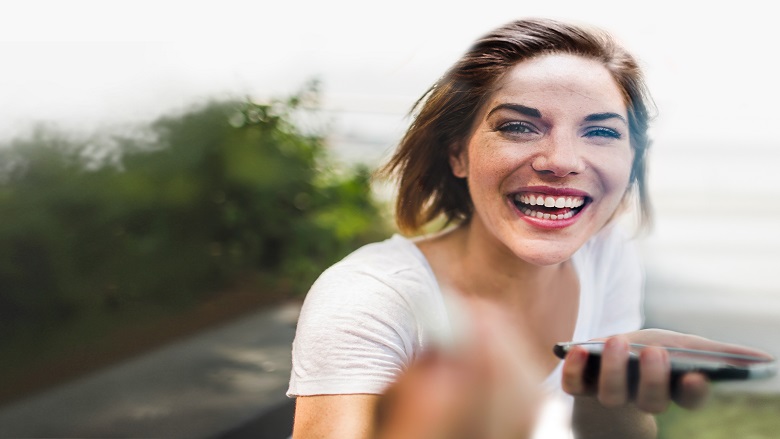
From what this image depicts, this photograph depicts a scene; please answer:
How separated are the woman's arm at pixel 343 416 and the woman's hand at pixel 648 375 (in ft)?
1.16

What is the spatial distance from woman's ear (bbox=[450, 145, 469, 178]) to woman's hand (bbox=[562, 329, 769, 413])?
1.18ft

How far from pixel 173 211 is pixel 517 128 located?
5.06 ft

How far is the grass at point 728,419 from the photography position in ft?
4.34

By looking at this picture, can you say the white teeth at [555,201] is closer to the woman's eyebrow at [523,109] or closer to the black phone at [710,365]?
the woman's eyebrow at [523,109]

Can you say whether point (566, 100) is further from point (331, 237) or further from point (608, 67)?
point (331, 237)

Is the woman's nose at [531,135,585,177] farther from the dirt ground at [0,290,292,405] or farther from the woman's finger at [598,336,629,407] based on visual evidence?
the dirt ground at [0,290,292,405]

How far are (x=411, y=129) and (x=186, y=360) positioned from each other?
179 cm

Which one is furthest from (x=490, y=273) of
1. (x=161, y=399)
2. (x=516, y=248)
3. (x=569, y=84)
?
(x=161, y=399)

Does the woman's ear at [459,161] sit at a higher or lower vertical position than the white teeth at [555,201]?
higher

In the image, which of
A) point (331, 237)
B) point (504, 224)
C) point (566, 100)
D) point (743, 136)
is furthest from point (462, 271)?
point (331, 237)

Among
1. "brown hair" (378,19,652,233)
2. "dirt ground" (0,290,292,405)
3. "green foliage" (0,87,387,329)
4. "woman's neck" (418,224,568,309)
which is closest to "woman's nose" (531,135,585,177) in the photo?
"brown hair" (378,19,652,233)

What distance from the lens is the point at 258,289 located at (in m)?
2.24

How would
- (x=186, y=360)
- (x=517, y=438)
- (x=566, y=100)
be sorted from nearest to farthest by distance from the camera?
(x=566, y=100)
(x=517, y=438)
(x=186, y=360)

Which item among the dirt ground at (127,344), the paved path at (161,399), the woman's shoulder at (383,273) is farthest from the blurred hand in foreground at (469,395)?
the paved path at (161,399)
